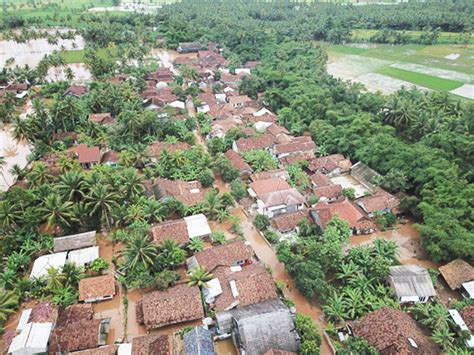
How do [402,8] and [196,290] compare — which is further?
[402,8]

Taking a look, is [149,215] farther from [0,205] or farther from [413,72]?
[413,72]

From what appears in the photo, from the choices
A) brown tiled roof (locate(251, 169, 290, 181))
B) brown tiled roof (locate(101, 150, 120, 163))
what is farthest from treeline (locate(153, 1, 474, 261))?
brown tiled roof (locate(101, 150, 120, 163))

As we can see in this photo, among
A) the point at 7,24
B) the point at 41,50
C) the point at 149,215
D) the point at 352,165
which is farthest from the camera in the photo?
the point at 7,24

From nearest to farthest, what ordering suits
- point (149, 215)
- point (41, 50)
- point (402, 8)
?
point (149, 215) < point (41, 50) < point (402, 8)

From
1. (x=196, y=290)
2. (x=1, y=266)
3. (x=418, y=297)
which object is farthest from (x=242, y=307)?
(x=1, y=266)

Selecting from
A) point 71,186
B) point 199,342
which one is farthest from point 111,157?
point 199,342

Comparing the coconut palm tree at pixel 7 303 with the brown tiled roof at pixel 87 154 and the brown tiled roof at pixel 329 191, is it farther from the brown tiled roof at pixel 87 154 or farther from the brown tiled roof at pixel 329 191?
the brown tiled roof at pixel 329 191

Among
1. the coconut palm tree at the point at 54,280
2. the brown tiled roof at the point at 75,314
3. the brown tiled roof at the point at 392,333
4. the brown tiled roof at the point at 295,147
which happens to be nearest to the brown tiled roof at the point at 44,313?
the brown tiled roof at the point at 75,314
